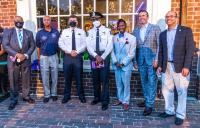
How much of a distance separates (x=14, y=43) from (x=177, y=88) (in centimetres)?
319

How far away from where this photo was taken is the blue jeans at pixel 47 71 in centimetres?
588

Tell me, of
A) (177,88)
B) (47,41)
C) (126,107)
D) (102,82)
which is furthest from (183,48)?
(47,41)

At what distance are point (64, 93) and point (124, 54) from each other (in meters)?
1.55

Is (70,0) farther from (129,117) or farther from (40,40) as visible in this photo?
(129,117)

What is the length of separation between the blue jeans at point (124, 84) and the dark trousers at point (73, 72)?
31.9 inches

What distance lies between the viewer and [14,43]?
561 centimetres

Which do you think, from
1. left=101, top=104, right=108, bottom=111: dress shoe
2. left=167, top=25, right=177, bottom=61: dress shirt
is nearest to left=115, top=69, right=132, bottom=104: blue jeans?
left=101, top=104, right=108, bottom=111: dress shoe

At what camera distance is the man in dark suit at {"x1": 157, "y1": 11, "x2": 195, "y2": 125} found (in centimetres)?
452

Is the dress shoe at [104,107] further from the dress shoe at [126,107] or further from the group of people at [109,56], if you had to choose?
the dress shoe at [126,107]

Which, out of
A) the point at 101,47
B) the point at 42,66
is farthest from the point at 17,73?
the point at 101,47

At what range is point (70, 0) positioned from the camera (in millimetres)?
6234

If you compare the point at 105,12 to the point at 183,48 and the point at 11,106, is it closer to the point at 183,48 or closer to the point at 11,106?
the point at 183,48

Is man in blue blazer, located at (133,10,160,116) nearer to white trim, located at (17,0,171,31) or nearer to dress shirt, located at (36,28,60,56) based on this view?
white trim, located at (17,0,171,31)

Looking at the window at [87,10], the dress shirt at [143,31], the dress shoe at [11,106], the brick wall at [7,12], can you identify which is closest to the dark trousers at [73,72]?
the window at [87,10]
